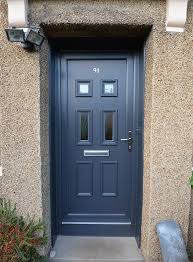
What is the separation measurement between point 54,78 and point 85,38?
24.5 inches

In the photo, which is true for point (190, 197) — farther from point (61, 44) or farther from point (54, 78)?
point (61, 44)

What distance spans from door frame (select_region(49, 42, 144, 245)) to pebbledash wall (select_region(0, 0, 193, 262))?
7.8 inches

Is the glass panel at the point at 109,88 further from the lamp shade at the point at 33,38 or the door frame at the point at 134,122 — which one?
the lamp shade at the point at 33,38

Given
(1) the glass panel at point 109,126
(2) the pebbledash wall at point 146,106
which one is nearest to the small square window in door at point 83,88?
(1) the glass panel at point 109,126

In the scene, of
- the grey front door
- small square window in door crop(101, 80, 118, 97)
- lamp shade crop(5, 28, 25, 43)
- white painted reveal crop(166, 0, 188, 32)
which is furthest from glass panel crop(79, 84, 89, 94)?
white painted reveal crop(166, 0, 188, 32)

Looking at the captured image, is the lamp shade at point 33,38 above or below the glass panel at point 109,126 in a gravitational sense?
above

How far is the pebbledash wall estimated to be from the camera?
8.23 ft

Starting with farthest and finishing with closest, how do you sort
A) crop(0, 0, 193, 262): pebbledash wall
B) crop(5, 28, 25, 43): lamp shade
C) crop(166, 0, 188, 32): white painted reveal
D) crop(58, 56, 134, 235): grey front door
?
crop(58, 56, 134, 235): grey front door < crop(0, 0, 193, 262): pebbledash wall < crop(166, 0, 188, 32): white painted reveal < crop(5, 28, 25, 43): lamp shade

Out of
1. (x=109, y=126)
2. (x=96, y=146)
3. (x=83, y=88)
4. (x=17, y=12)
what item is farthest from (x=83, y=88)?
(x=17, y=12)

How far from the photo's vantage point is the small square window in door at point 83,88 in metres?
3.09

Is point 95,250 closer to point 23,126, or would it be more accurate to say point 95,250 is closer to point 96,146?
point 96,146

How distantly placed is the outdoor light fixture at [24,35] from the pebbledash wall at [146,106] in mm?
192

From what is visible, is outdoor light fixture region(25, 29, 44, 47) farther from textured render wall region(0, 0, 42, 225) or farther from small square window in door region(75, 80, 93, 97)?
small square window in door region(75, 80, 93, 97)

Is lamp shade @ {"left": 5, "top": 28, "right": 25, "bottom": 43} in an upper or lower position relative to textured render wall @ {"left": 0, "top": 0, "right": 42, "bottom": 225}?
upper
